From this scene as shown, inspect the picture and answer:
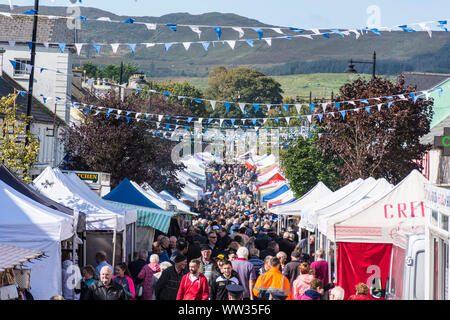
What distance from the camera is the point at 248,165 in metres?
84.1

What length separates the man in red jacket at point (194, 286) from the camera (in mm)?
9547

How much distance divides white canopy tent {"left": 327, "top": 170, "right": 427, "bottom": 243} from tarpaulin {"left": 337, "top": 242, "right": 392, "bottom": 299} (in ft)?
0.76

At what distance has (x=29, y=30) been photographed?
1538 inches

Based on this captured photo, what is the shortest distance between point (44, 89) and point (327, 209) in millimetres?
26331

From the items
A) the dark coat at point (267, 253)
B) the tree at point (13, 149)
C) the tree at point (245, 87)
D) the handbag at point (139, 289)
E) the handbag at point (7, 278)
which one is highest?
the tree at point (245, 87)

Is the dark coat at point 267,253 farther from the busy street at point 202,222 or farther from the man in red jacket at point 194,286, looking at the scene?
the man in red jacket at point 194,286

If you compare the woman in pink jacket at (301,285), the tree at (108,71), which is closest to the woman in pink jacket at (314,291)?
the woman in pink jacket at (301,285)

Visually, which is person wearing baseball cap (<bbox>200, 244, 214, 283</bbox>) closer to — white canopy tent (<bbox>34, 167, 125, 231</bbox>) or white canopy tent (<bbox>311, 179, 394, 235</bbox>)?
white canopy tent (<bbox>311, 179, 394, 235</bbox>)

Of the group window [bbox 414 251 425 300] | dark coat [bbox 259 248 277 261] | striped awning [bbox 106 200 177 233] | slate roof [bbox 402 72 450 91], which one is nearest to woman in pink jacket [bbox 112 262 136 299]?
window [bbox 414 251 425 300]

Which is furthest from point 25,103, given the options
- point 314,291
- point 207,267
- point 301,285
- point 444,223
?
point 444,223

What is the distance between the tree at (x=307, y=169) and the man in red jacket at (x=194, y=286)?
30373mm

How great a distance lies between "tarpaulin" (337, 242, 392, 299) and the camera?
1319cm

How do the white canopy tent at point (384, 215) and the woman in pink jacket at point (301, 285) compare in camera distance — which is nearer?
the woman in pink jacket at point (301, 285)
